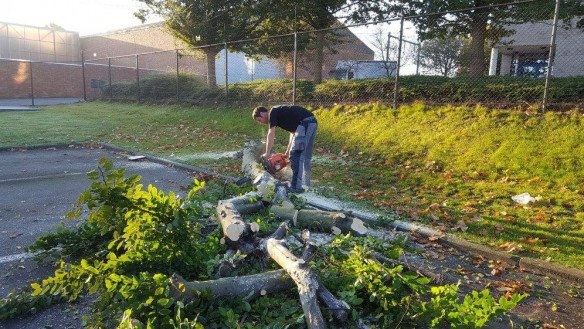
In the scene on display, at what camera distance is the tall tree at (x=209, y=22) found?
18000 mm

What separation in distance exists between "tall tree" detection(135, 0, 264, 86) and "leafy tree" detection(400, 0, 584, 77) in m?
7.81

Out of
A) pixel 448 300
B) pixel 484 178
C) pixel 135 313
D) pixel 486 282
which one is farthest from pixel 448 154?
pixel 135 313

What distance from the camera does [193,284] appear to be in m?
2.94

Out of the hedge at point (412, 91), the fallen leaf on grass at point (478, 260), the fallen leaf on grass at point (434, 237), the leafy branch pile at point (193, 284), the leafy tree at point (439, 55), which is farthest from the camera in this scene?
the leafy tree at point (439, 55)

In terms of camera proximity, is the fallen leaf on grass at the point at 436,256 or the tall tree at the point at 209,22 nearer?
the fallen leaf on grass at the point at 436,256

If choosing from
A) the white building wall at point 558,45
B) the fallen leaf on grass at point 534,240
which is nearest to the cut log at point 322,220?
the fallen leaf on grass at point 534,240

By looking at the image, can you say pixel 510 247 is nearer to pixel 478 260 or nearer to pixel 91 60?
pixel 478 260

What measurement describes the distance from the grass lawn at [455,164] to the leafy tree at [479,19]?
9.61ft

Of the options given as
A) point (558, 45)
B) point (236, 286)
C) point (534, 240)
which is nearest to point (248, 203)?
point (236, 286)

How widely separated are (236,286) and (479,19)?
10696mm

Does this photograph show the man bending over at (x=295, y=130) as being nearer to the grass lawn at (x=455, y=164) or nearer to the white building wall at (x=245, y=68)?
the grass lawn at (x=455, y=164)

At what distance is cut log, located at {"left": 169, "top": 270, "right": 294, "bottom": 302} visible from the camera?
2856 mm

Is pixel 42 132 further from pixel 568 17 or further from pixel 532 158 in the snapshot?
pixel 568 17

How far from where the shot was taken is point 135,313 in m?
2.65
